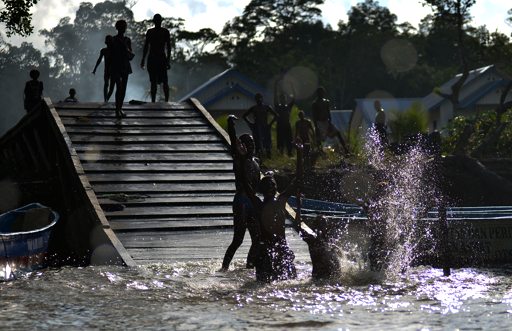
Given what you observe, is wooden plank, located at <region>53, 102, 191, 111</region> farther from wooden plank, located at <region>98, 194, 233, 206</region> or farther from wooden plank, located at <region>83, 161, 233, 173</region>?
wooden plank, located at <region>98, 194, 233, 206</region>

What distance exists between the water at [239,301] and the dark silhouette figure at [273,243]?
0.16 meters

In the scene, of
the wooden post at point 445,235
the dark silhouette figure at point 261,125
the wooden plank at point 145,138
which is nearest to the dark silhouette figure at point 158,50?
the wooden plank at point 145,138

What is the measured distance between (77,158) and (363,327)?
8796 millimetres

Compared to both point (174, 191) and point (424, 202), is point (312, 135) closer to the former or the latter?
point (424, 202)

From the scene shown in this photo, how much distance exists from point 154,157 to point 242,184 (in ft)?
18.4

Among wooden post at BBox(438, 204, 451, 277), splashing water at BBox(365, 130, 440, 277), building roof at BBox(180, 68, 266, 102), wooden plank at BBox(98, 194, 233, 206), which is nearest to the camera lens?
wooden post at BBox(438, 204, 451, 277)

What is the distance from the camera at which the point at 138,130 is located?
19250mm

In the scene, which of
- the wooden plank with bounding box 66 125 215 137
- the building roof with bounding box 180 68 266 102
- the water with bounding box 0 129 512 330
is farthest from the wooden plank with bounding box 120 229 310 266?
the building roof with bounding box 180 68 266 102

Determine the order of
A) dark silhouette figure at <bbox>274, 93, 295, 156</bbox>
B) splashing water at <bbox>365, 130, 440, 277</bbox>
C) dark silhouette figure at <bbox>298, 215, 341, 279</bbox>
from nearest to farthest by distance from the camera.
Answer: dark silhouette figure at <bbox>298, 215, 341, 279</bbox> < splashing water at <bbox>365, 130, 440, 277</bbox> < dark silhouette figure at <bbox>274, 93, 295, 156</bbox>

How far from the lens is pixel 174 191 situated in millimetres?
16719

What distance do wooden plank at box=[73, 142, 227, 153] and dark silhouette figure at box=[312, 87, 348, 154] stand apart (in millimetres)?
5186

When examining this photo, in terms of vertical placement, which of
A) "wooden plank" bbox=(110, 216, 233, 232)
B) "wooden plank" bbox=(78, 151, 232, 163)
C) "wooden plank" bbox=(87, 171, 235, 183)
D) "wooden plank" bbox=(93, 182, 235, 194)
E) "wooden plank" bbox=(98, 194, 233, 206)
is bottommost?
"wooden plank" bbox=(110, 216, 233, 232)

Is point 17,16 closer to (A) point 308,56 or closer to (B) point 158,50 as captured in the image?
(B) point 158,50

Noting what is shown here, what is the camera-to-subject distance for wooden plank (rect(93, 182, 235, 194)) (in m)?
16.5
